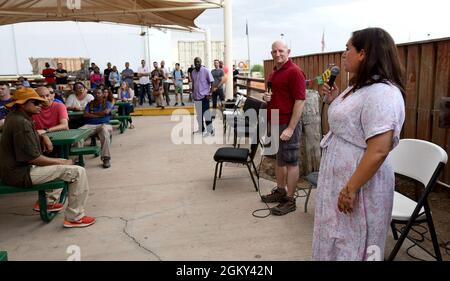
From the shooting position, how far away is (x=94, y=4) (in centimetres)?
980

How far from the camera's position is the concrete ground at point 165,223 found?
3.03 metres

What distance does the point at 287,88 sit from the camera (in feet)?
11.8

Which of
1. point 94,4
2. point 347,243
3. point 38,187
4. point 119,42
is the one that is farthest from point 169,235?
point 119,42

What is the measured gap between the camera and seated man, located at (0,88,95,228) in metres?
3.32

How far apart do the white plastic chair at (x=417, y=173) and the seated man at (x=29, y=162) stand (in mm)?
2829

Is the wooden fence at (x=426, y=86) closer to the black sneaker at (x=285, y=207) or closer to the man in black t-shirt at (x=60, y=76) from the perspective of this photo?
the black sneaker at (x=285, y=207)

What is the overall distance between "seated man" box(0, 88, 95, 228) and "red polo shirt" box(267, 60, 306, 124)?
212cm

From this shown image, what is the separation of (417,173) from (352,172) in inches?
35.7

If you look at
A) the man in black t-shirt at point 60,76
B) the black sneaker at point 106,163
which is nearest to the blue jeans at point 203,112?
the black sneaker at point 106,163

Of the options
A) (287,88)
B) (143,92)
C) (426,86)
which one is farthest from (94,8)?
(426,86)

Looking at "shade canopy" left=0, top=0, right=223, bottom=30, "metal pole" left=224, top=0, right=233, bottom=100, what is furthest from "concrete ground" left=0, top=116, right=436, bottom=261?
"shade canopy" left=0, top=0, right=223, bottom=30

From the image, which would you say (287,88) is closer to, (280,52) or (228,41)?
(280,52)

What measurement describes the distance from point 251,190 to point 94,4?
25.7 feet
